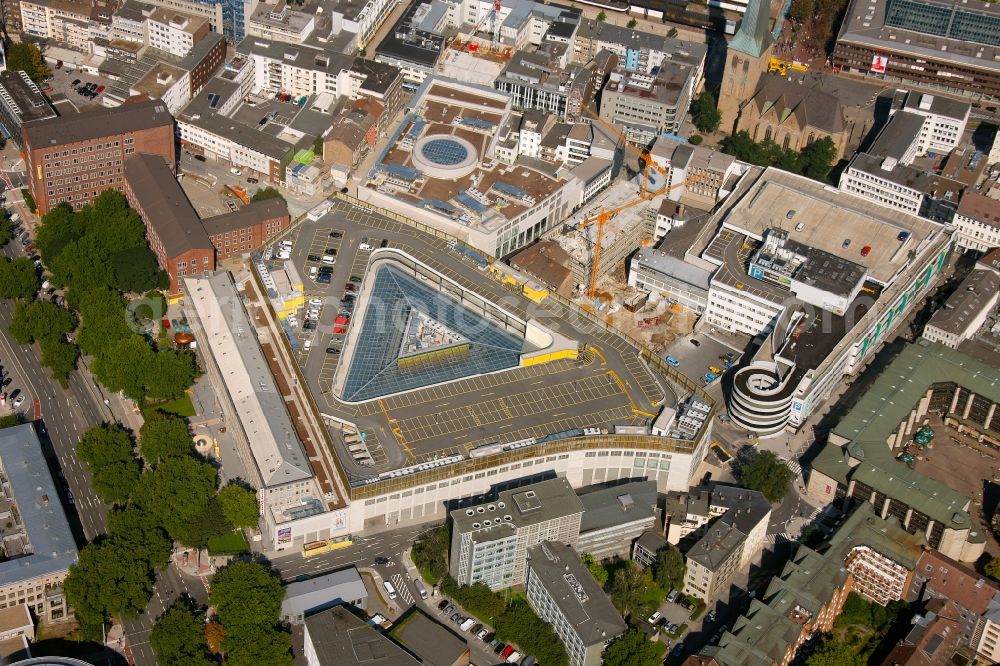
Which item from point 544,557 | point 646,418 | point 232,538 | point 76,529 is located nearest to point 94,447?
point 76,529

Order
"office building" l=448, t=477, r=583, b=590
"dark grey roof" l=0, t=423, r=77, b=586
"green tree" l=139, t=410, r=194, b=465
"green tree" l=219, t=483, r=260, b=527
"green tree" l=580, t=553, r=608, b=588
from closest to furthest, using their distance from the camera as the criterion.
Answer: "dark grey roof" l=0, t=423, r=77, b=586
"office building" l=448, t=477, r=583, b=590
"green tree" l=580, t=553, r=608, b=588
"green tree" l=219, t=483, r=260, b=527
"green tree" l=139, t=410, r=194, b=465

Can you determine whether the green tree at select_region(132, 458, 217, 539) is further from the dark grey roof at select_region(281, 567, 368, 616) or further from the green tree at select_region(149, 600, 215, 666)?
the dark grey roof at select_region(281, 567, 368, 616)

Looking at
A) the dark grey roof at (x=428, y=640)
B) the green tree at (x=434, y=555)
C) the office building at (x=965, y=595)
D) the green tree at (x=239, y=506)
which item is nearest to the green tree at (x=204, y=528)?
the green tree at (x=239, y=506)

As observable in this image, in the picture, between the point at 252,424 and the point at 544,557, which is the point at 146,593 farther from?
the point at 544,557

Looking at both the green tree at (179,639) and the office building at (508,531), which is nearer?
the green tree at (179,639)

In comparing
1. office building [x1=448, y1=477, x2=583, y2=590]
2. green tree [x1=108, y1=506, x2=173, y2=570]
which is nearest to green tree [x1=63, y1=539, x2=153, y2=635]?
green tree [x1=108, y1=506, x2=173, y2=570]

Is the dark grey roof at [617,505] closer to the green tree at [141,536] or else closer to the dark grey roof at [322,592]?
the dark grey roof at [322,592]
